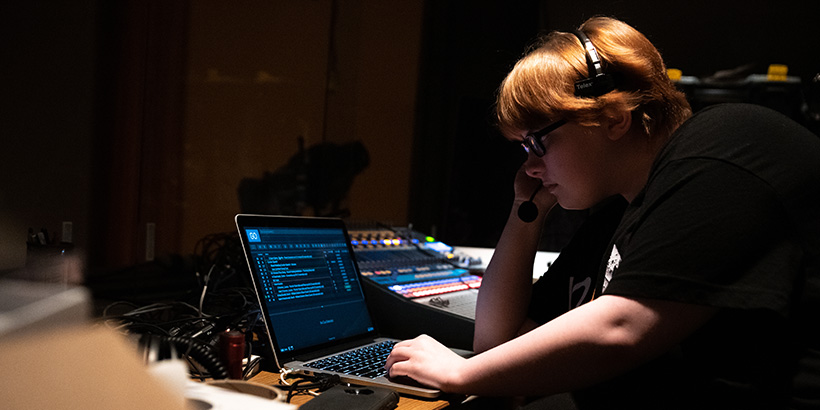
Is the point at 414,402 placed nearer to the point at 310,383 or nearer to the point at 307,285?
the point at 310,383

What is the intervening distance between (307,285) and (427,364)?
361 millimetres

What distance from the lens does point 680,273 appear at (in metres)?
0.81

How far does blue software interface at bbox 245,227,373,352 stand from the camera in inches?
48.0

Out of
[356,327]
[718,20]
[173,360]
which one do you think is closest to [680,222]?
[173,360]

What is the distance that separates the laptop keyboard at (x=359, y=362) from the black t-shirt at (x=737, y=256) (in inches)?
19.4

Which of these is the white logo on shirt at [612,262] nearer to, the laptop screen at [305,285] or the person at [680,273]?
the person at [680,273]

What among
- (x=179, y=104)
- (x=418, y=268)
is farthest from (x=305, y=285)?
(x=179, y=104)

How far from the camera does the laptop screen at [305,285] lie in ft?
3.98

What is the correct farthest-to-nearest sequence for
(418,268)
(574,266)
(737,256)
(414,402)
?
1. (418,268)
2. (574,266)
3. (414,402)
4. (737,256)

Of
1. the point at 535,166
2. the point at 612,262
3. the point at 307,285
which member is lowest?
the point at 307,285

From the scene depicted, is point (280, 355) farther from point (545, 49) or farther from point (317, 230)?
point (545, 49)

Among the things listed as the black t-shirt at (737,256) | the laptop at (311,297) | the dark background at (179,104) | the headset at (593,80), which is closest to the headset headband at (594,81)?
the headset at (593,80)

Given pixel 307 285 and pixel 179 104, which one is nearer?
pixel 307 285

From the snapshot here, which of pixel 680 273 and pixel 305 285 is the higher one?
pixel 680 273
